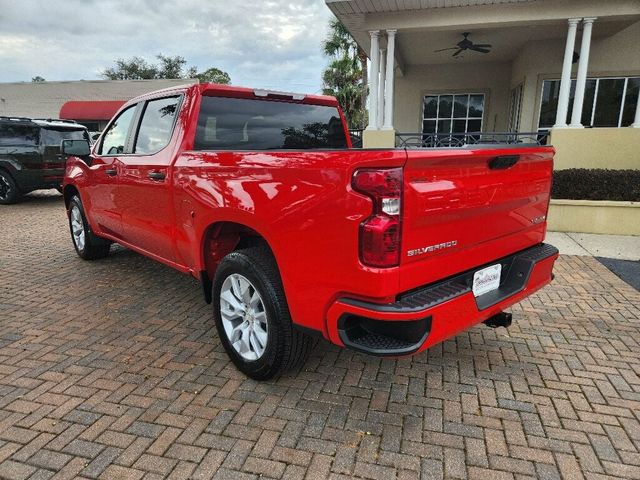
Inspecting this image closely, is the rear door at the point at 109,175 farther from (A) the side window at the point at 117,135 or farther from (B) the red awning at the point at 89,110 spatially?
(B) the red awning at the point at 89,110

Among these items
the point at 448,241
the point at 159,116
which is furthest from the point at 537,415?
the point at 159,116

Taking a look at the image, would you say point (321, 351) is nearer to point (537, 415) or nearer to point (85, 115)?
point (537, 415)

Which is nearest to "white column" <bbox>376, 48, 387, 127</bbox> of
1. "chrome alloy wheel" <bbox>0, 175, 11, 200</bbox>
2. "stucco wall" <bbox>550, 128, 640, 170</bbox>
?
"stucco wall" <bbox>550, 128, 640, 170</bbox>

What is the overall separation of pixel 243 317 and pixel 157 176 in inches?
55.7

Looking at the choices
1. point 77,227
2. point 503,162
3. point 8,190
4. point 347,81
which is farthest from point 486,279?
point 347,81

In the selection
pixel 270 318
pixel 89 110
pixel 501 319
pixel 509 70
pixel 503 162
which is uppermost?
pixel 509 70

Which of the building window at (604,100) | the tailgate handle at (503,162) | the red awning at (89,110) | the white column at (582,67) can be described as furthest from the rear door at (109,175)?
the red awning at (89,110)

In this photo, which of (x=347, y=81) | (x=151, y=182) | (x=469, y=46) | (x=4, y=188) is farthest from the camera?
(x=347, y=81)

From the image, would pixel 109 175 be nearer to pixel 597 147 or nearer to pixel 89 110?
pixel 597 147

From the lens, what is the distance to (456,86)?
1375 cm

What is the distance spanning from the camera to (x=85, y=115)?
30.0 m

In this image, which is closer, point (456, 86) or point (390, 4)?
point (390, 4)

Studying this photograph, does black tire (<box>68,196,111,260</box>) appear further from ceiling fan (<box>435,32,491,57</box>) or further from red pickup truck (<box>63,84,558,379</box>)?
ceiling fan (<box>435,32,491,57</box>)

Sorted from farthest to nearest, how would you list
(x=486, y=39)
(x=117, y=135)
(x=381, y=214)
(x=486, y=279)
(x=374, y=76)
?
(x=486, y=39) → (x=374, y=76) → (x=117, y=135) → (x=486, y=279) → (x=381, y=214)
